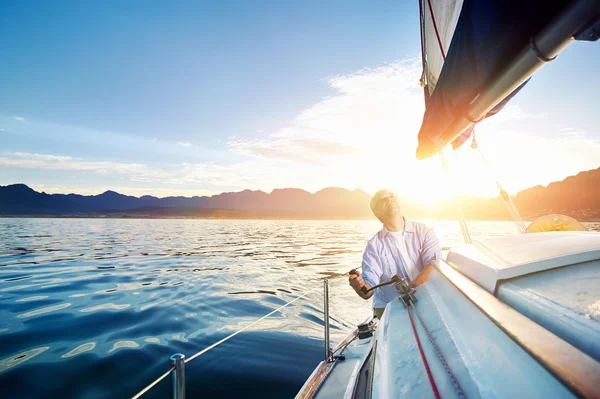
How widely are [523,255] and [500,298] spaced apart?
11.7 inches

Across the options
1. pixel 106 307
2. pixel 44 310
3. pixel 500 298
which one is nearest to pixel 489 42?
pixel 500 298

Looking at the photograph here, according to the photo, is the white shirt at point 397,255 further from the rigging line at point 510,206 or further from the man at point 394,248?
the rigging line at point 510,206

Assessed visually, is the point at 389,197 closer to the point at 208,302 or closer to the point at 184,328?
the point at 184,328

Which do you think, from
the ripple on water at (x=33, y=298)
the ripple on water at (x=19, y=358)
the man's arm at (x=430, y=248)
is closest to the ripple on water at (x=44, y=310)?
the ripple on water at (x=33, y=298)

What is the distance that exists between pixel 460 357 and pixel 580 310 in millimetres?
442

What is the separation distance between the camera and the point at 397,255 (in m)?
3.24

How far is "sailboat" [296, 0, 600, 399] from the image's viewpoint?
879 millimetres

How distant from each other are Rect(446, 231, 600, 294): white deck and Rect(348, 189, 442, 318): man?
120 centimetres

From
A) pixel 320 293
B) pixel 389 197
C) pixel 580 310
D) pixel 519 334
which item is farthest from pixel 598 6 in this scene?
pixel 320 293

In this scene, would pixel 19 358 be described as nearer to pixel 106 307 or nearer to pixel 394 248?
pixel 106 307

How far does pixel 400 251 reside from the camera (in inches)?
127

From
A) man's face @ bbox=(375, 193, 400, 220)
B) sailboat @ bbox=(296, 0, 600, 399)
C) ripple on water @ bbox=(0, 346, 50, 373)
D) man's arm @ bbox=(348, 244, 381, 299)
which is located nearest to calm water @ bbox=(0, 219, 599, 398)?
ripple on water @ bbox=(0, 346, 50, 373)

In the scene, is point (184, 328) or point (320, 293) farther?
point (320, 293)

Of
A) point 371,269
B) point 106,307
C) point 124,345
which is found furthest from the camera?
point 106,307
